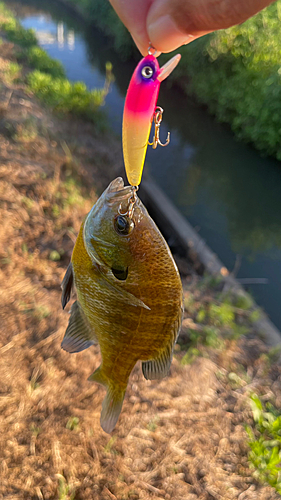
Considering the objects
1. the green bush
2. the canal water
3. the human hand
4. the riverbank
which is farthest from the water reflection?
the human hand

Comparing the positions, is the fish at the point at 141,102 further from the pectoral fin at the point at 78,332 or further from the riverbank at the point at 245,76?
the riverbank at the point at 245,76

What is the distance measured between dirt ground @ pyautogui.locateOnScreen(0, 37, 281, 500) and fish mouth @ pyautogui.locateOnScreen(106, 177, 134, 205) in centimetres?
189

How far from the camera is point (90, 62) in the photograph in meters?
12.6

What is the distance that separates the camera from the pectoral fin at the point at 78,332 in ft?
4.26

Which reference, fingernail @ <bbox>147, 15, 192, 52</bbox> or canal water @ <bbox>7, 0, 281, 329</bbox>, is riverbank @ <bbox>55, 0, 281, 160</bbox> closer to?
canal water @ <bbox>7, 0, 281, 329</bbox>

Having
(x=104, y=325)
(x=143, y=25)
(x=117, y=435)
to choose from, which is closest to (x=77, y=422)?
(x=117, y=435)

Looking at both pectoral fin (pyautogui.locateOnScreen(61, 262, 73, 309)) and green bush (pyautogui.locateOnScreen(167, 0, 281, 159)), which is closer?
pectoral fin (pyautogui.locateOnScreen(61, 262, 73, 309))

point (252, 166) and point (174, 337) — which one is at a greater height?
point (252, 166)

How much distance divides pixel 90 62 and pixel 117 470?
14.2 metres

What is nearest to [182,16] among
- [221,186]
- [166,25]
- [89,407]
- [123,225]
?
[166,25]

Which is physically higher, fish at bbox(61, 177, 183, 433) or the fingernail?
the fingernail

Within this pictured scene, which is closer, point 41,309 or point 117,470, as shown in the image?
point 117,470

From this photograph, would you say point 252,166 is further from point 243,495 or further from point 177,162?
point 243,495

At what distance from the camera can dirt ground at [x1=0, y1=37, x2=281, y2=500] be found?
2.03m
